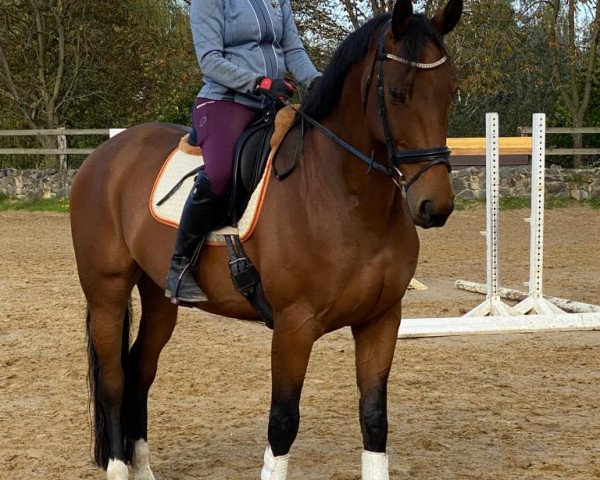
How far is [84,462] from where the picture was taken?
4.88 m

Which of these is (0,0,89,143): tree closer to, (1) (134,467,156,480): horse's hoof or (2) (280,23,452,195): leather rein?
(1) (134,467,156,480): horse's hoof

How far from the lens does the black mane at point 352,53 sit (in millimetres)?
3271

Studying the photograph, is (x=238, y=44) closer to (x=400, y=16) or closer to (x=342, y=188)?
(x=342, y=188)

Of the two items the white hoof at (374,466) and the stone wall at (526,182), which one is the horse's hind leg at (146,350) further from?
the stone wall at (526,182)

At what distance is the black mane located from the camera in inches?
129

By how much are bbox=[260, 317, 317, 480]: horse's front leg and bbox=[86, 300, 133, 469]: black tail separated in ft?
3.64

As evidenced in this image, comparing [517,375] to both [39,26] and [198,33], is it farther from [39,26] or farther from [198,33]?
[39,26]

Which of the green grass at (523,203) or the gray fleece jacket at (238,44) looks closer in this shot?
the gray fleece jacket at (238,44)

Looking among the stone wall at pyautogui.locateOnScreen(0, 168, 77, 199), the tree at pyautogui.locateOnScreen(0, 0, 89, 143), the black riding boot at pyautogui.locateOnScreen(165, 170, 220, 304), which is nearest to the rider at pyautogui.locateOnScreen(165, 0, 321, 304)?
the black riding boot at pyautogui.locateOnScreen(165, 170, 220, 304)

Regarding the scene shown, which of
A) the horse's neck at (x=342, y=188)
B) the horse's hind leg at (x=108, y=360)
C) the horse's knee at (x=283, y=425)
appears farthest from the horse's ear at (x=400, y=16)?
the horse's hind leg at (x=108, y=360)

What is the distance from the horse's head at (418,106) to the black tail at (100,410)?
83.3 inches

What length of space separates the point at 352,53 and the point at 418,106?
463mm

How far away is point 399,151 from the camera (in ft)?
10.8

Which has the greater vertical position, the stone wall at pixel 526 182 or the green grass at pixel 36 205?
the stone wall at pixel 526 182
